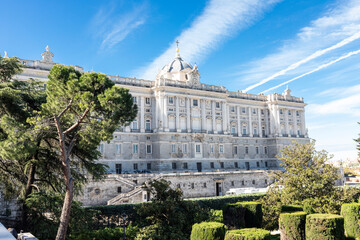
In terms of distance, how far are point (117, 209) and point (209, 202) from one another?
909 centimetres

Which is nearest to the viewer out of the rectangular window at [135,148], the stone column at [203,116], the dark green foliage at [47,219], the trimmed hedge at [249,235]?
the trimmed hedge at [249,235]

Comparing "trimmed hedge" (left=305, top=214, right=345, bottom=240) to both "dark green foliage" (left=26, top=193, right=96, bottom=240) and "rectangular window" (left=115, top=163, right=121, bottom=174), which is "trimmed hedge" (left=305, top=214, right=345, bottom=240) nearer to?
"dark green foliage" (left=26, top=193, right=96, bottom=240)

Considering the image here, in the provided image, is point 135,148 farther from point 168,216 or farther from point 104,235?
point 168,216

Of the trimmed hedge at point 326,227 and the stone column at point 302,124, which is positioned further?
the stone column at point 302,124

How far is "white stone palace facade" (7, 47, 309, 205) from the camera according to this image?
1572 inches

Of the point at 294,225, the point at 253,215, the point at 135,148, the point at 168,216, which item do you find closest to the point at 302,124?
the point at 135,148

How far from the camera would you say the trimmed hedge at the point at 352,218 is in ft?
59.8

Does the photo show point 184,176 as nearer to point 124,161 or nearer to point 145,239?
point 124,161

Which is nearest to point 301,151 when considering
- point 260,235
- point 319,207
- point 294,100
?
point 319,207

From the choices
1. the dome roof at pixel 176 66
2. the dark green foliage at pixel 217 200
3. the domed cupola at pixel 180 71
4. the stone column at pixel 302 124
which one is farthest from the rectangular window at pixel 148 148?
the stone column at pixel 302 124

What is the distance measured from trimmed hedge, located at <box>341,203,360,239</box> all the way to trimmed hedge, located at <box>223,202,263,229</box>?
5.23 metres

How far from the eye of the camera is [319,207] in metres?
19.5

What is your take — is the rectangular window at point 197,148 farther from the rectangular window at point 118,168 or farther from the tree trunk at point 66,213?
the tree trunk at point 66,213

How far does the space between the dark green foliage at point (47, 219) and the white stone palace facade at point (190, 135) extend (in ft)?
53.7
